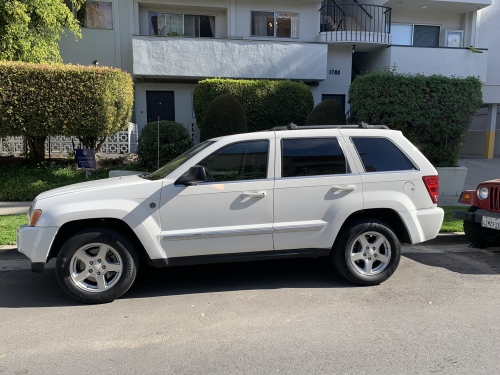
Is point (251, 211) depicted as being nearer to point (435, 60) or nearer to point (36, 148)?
point (36, 148)

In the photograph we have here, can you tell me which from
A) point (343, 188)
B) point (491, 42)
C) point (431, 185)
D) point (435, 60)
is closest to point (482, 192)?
point (431, 185)

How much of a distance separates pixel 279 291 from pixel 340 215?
113 centimetres

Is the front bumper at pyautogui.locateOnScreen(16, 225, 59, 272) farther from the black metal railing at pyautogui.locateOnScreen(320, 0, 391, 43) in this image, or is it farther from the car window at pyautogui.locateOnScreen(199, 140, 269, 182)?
the black metal railing at pyautogui.locateOnScreen(320, 0, 391, 43)

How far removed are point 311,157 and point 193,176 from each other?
1.42 meters

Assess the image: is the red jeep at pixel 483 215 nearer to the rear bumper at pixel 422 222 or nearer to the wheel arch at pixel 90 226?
the rear bumper at pixel 422 222

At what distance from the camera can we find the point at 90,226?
4.42m

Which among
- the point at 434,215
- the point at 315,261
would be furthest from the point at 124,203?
the point at 434,215

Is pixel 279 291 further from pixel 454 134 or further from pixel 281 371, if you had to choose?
pixel 454 134

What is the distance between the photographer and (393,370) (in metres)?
3.07

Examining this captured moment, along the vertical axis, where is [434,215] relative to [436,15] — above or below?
below

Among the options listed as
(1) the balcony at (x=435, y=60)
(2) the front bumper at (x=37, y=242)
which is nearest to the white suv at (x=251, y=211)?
(2) the front bumper at (x=37, y=242)

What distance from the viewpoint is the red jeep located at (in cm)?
579

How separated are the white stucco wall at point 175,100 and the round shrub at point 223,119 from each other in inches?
218

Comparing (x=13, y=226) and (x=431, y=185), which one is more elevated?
(x=431, y=185)
